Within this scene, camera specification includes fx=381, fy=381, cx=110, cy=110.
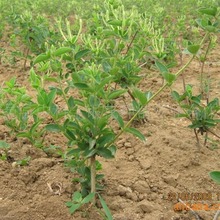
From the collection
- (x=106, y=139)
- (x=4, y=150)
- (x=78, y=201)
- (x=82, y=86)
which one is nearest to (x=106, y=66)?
(x=82, y=86)

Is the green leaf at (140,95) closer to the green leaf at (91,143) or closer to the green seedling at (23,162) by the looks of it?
the green leaf at (91,143)

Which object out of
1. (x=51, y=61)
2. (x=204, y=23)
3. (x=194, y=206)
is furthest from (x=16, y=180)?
(x=204, y=23)

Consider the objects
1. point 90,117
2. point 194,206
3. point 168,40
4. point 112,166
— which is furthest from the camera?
point 168,40

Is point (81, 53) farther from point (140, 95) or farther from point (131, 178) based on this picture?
point (131, 178)

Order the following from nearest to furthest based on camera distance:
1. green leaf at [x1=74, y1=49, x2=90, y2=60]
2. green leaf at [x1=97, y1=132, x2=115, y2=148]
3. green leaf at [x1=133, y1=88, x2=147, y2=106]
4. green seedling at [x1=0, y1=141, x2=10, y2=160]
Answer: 1. green leaf at [x1=133, y1=88, x2=147, y2=106]
2. green leaf at [x1=97, y1=132, x2=115, y2=148]
3. green leaf at [x1=74, y1=49, x2=90, y2=60]
4. green seedling at [x1=0, y1=141, x2=10, y2=160]

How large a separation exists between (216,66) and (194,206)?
Result: 237 cm

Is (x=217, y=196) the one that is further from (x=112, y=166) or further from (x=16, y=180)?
(x=16, y=180)

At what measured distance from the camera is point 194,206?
198 centimetres

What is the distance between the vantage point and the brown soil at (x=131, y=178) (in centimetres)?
190

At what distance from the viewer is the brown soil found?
1.90 m

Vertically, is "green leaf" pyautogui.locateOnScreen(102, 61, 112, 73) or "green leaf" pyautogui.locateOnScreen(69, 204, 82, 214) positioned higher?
"green leaf" pyautogui.locateOnScreen(102, 61, 112, 73)

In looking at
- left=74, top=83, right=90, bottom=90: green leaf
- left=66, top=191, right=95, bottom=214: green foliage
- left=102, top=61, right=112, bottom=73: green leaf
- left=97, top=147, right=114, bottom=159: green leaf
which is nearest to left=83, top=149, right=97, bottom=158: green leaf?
left=97, top=147, right=114, bottom=159: green leaf

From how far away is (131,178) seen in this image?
7.14 ft

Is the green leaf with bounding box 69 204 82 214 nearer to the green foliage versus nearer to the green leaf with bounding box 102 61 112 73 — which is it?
the green foliage
